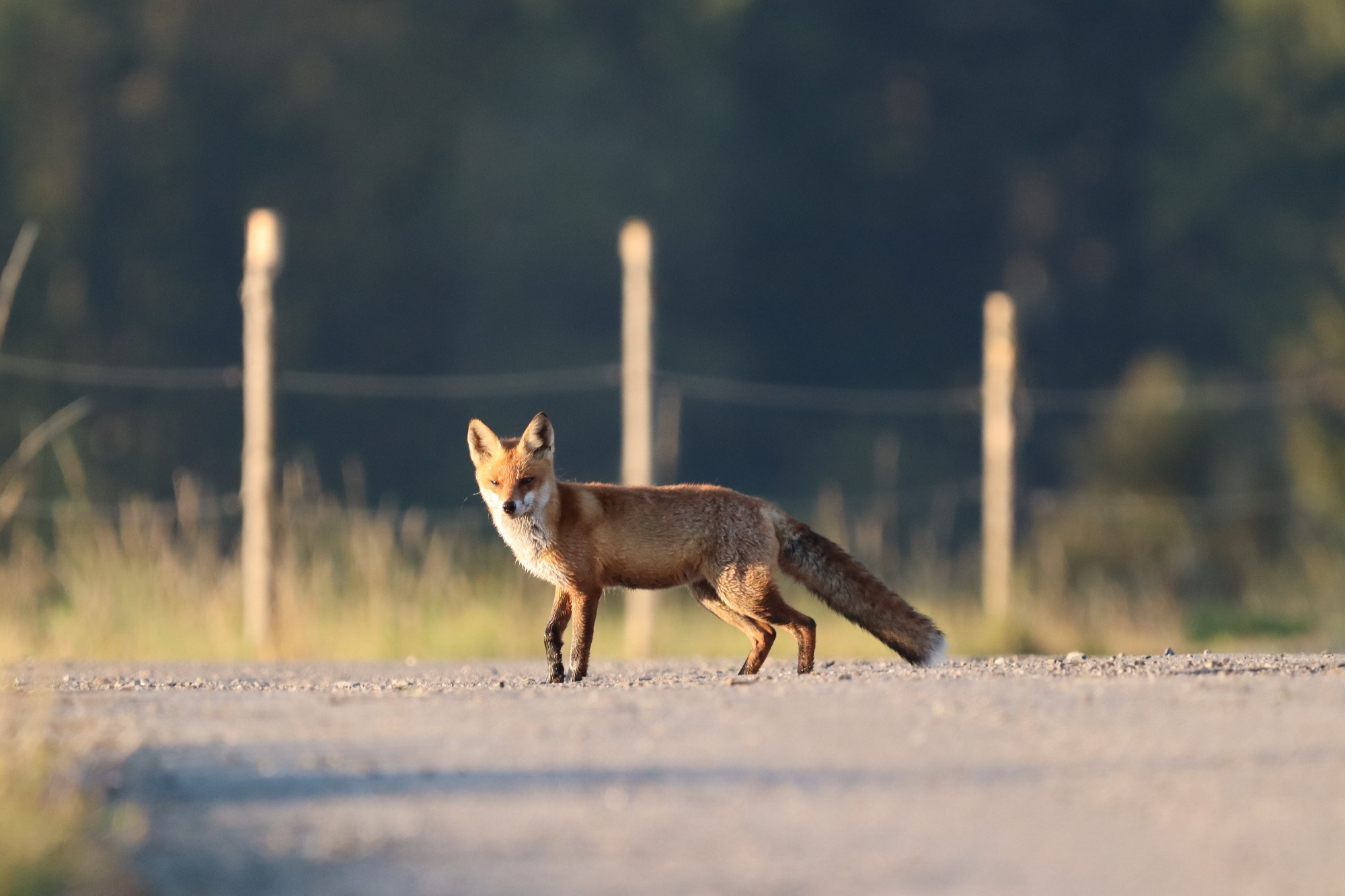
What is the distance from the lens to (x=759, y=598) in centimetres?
802

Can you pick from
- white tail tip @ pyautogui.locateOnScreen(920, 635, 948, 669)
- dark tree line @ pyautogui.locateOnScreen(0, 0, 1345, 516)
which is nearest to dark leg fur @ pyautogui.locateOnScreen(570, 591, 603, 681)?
white tail tip @ pyautogui.locateOnScreen(920, 635, 948, 669)

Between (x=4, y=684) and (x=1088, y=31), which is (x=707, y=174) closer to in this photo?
(x=1088, y=31)

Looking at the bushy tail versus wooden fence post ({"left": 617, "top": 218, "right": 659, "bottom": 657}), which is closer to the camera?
the bushy tail

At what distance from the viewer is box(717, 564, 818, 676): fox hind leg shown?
26.3ft

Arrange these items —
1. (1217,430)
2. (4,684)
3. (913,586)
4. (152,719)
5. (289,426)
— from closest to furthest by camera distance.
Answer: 1. (152,719)
2. (4,684)
3. (913,586)
4. (1217,430)
5. (289,426)

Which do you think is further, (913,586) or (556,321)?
(556,321)

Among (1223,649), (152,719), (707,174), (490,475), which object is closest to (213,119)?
(707,174)

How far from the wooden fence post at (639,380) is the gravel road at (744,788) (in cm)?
668

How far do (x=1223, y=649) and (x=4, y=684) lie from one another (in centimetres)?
777

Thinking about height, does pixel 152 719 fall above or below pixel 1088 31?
below

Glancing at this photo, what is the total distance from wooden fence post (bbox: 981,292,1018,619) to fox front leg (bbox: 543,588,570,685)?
7994mm

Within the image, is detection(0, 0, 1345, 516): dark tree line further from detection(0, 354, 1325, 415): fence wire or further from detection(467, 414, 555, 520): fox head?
detection(467, 414, 555, 520): fox head

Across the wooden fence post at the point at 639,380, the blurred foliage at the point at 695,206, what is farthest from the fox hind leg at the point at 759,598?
the blurred foliage at the point at 695,206

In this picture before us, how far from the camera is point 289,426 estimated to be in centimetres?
2992
